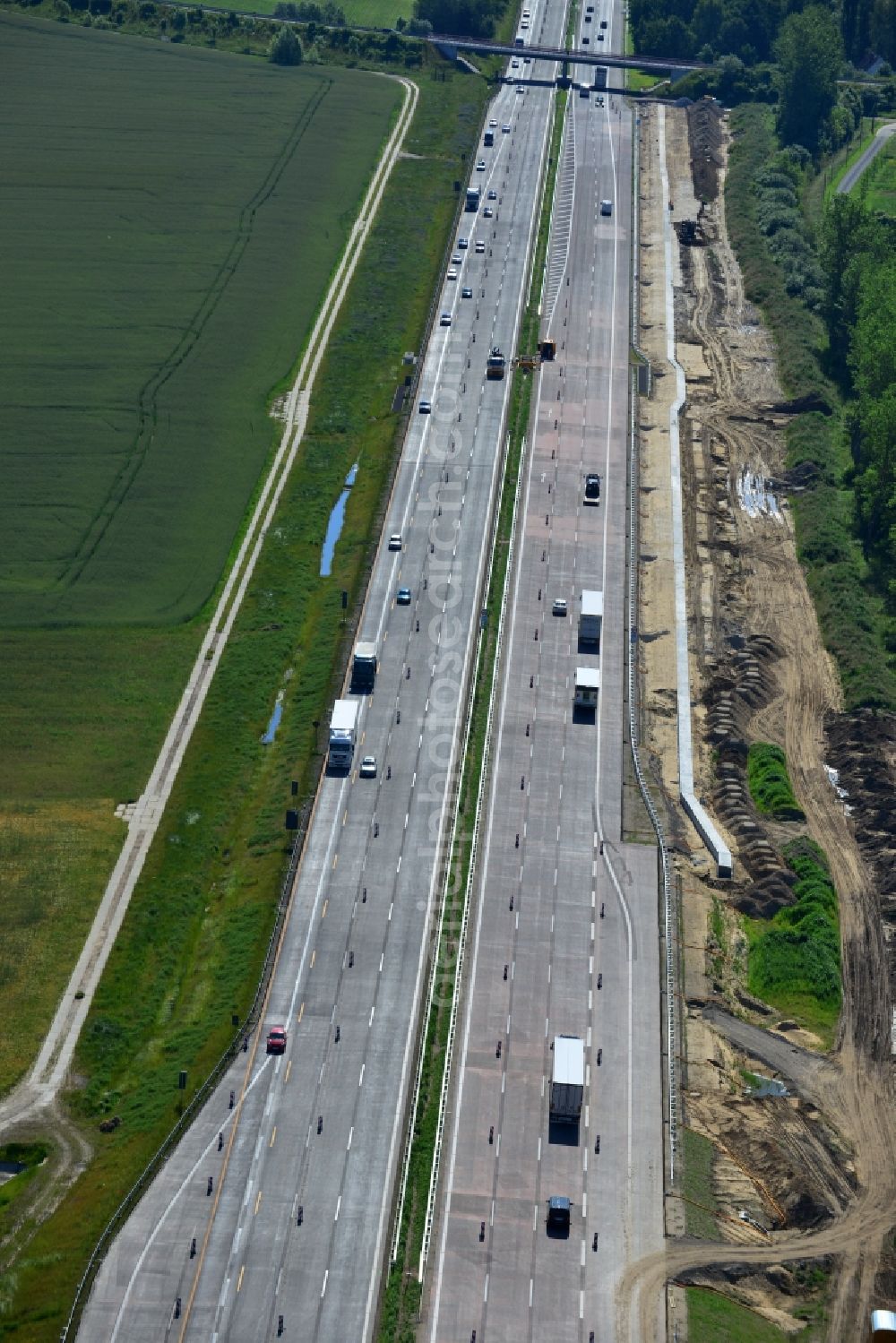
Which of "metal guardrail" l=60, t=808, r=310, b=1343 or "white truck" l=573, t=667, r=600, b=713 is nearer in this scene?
"metal guardrail" l=60, t=808, r=310, b=1343

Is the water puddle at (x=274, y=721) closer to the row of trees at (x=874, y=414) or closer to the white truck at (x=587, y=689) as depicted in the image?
the white truck at (x=587, y=689)

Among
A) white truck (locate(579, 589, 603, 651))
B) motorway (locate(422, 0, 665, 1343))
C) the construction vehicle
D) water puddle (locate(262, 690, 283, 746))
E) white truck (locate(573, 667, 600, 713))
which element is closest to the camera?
motorway (locate(422, 0, 665, 1343))

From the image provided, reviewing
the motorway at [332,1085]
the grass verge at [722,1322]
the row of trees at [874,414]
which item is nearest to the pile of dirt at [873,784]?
the row of trees at [874,414]

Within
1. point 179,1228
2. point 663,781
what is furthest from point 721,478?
point 179,1228

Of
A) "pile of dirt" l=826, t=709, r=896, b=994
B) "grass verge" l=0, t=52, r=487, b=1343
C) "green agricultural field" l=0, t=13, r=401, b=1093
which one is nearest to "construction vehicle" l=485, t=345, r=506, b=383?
"grass verge" l=0, t=52, r=487, b=1343

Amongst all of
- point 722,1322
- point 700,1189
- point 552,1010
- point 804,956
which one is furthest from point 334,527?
point 722,1322

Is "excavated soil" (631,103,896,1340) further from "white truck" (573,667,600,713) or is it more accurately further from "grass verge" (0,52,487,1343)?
"grass verge" (0,52,487,1343)
